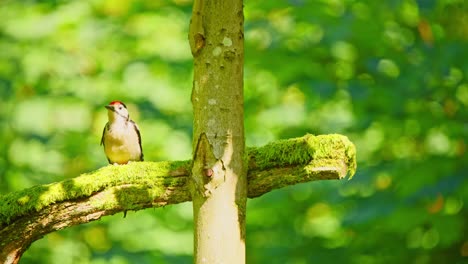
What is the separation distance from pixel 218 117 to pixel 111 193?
0.69 m

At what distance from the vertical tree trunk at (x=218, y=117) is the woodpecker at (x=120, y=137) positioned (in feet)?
7.62

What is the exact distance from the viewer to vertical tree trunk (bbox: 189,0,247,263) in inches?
121

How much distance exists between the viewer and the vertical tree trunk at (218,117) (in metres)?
3.06

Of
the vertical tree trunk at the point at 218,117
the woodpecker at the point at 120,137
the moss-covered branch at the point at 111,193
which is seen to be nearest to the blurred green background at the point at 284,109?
the woodpecker at the point at 120,137

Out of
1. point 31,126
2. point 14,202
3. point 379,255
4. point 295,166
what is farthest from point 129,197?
point 31,126

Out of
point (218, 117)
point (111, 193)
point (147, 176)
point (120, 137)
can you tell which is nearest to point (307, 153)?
point (218, 117)

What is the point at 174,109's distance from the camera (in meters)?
7.88

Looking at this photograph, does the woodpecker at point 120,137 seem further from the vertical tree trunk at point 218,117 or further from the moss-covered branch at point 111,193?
the vertical tree trunk at point 218,117

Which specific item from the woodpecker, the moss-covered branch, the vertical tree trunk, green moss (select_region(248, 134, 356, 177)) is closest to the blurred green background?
the woodpecker

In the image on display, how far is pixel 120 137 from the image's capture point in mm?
5340

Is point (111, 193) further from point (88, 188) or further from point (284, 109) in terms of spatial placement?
point (284, 109)

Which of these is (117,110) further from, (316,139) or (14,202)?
(316,139)

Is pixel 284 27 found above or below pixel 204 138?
above

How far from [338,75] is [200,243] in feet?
11.4
